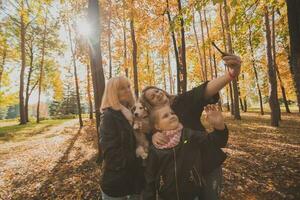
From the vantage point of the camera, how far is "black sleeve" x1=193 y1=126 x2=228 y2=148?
2.46 metres

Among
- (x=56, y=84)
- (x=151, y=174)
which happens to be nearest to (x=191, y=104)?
(x=151, y=174)

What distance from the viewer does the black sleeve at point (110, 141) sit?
2.75 meters

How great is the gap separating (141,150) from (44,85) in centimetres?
4220

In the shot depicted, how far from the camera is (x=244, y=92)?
34.2 m

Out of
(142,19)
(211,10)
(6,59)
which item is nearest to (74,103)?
Result: (6,59)

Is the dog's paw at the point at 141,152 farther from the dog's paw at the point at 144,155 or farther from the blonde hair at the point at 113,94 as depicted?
the blonde hair at the point at 113,94

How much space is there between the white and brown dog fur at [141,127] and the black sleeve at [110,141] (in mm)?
202

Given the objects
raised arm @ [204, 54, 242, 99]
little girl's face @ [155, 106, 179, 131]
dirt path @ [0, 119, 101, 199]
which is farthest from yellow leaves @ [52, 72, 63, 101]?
raised arm @ [204, 54, 242, 99]

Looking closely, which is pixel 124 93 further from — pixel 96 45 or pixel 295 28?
pixel 96 45

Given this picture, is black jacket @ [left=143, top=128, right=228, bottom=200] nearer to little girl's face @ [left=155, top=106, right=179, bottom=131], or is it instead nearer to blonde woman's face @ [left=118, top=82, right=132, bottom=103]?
little girl's face @ [left=155, top=106, right=179, bottom=131]

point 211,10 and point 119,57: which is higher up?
point 211,10

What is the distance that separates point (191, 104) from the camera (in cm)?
279

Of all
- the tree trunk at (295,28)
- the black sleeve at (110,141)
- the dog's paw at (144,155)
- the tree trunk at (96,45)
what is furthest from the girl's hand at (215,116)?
the tree trunk at (96,45)

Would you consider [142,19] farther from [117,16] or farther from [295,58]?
[295,58]
